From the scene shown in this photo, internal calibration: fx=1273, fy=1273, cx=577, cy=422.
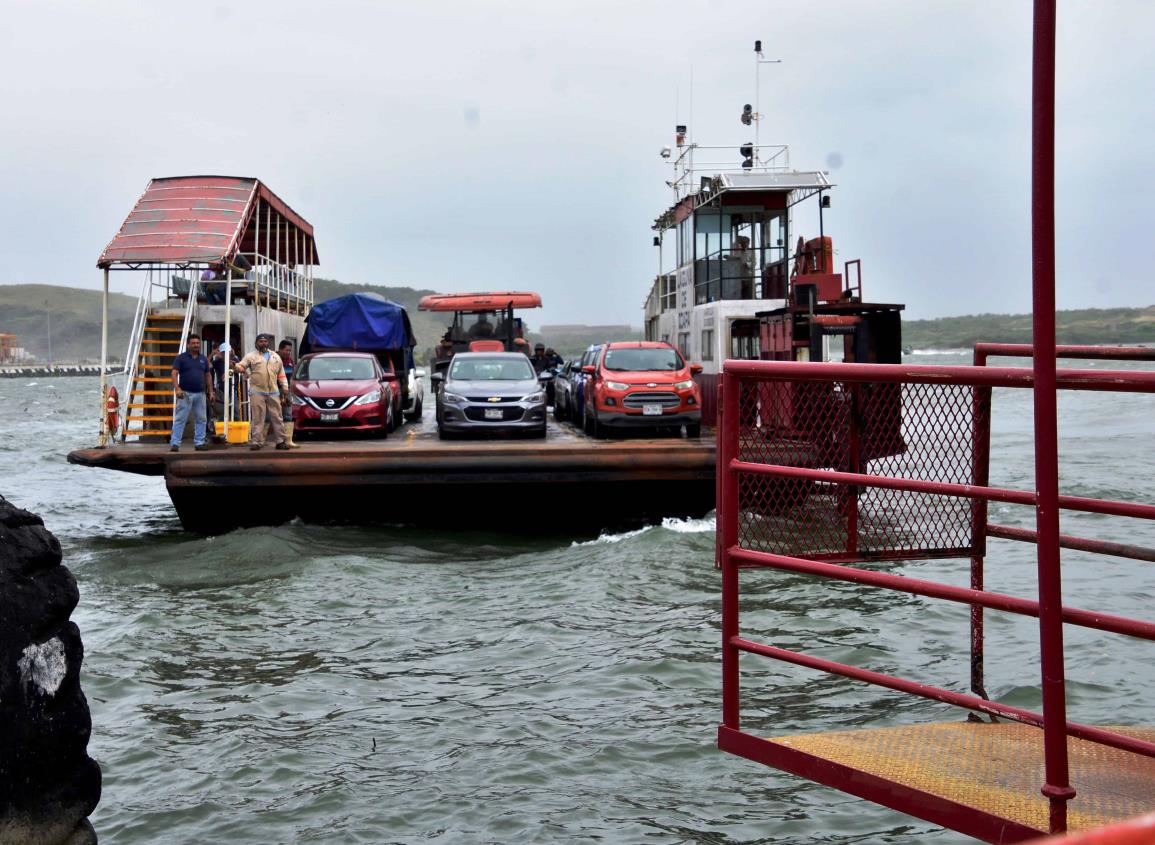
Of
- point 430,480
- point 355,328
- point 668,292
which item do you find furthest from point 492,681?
point 668,292

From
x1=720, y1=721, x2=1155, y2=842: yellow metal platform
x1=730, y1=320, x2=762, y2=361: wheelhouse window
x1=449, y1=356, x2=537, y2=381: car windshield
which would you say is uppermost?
x1=730, y1=320, x2=762, y2=361: wheelhouse window

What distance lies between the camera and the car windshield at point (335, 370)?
66.2 feet

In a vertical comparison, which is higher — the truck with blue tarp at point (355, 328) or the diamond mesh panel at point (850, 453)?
the truck with blue tarp at point (355, 328)

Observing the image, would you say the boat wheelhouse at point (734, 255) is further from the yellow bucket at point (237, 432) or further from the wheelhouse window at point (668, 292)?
the yellow bucket at point (237, 432)

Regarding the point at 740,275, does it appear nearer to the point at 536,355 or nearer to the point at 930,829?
the point at 536,355

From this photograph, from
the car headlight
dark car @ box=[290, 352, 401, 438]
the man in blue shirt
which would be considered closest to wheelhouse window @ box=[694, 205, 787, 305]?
dark car @ box=[290, 352, 401, 438]

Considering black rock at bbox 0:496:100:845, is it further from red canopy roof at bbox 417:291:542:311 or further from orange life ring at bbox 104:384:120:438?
red canopy roof at bbox 417:291:542:311

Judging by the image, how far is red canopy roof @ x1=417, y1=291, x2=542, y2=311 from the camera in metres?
29.9

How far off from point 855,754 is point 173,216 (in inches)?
630

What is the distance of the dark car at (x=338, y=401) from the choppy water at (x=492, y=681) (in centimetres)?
228

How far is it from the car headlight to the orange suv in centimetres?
327

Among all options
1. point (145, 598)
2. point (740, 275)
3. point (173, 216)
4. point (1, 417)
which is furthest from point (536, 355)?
point (1, 417)

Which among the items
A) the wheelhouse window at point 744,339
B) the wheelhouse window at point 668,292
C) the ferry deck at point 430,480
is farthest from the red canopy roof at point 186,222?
the wheelhouse window at point 668,292

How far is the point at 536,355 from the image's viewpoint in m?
34.2
